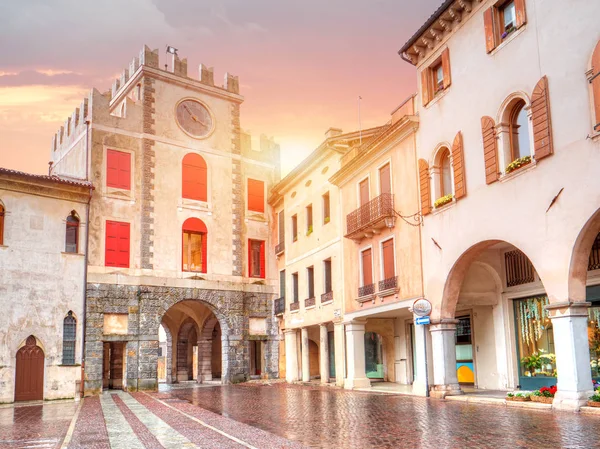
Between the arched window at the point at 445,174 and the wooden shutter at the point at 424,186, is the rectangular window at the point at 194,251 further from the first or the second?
the arched window at the point at 445,174

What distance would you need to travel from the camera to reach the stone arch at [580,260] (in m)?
15.2

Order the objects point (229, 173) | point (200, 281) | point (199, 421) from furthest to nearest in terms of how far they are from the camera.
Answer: point (229, 173) → point (200, 281) → point (199, 421)

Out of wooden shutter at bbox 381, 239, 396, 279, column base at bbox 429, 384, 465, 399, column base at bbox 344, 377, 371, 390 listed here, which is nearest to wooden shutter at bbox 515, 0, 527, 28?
wooden shutter at bbox 381, 239, 396, 279

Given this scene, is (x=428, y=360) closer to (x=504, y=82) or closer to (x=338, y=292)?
(x=338, y=292)

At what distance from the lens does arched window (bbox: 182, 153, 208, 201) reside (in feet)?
117

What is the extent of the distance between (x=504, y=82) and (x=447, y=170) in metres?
4.23

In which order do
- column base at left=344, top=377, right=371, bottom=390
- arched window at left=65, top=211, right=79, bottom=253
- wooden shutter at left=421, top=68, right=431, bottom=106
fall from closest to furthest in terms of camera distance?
wooden shutter at left=421, top=68, right=431, bottom=106 < column base at left=344, top=377, right=371, bottom=390 < arched window at left=65, top=211, right=79, bottom=253

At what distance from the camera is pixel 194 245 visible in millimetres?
36125

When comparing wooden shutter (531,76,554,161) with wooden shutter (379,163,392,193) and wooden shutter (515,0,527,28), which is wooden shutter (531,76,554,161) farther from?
wooden shutter (379,163,392,193)

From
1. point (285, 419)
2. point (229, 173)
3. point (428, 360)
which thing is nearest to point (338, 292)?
Answer: point (428, 360)

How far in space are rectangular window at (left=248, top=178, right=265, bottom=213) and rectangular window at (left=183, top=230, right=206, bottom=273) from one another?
3.77 metres

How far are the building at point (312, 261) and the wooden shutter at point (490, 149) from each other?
1029cm

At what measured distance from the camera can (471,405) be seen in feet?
58.7

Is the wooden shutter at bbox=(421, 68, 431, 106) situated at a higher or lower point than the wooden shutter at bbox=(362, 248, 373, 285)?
higher
